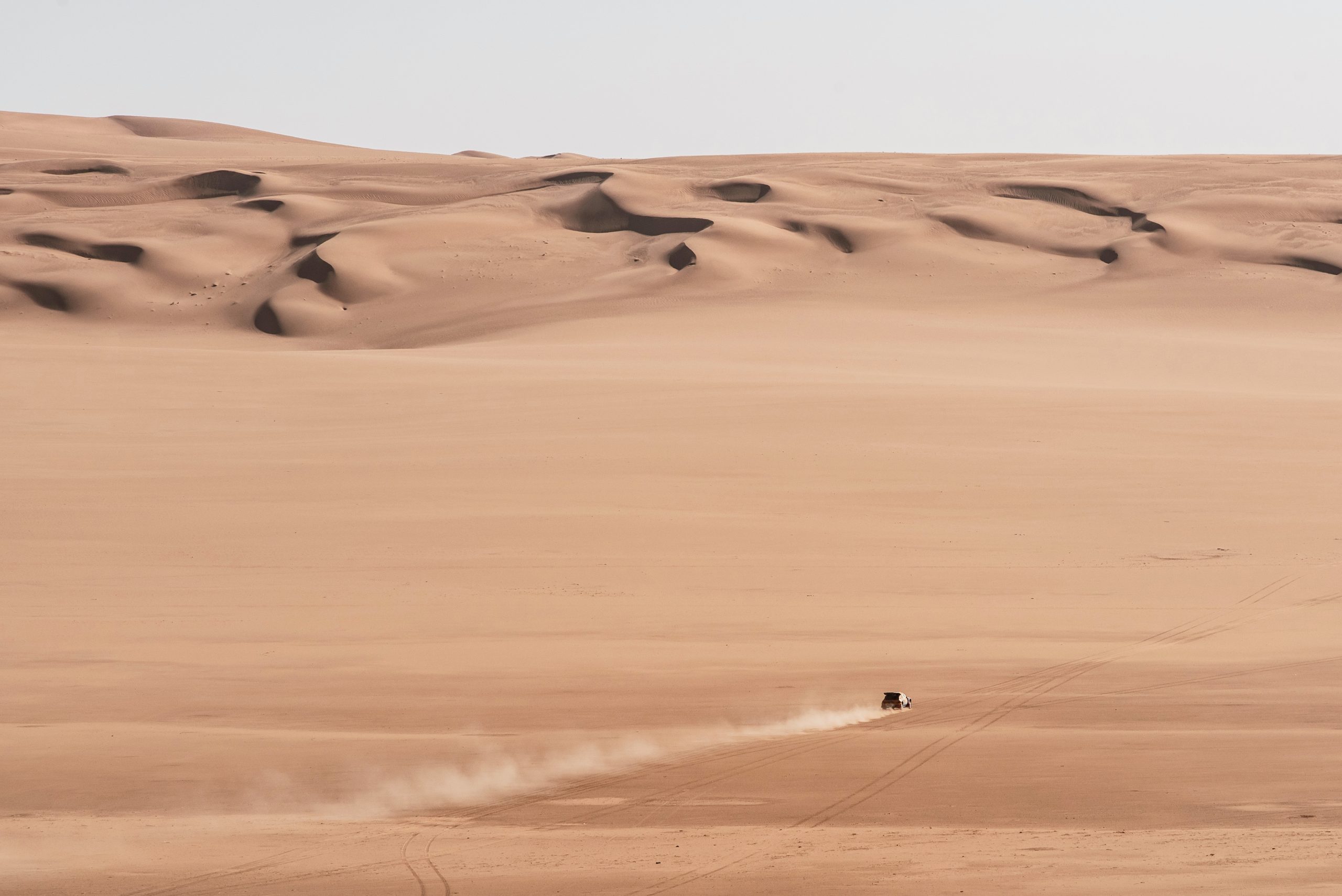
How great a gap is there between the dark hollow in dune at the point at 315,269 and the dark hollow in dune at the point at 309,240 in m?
1.65

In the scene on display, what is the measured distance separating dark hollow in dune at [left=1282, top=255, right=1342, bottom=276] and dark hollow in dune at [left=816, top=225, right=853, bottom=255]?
1089 cm

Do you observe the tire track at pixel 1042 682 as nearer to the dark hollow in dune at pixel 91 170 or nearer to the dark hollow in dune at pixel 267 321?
the dark hollow in dune at pixel 267 321

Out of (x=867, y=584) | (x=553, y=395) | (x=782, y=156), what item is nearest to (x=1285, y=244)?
(x=782, y=156)

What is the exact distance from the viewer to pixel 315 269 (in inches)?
1330

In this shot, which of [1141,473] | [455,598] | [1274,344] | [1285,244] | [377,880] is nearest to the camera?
[377,880]

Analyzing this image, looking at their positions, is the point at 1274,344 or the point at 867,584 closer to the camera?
the point at 867,584

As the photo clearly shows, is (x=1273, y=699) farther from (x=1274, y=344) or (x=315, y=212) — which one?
(x=315, y=212)

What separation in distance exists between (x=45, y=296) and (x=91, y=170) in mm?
15981

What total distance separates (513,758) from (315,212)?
34291 millimetres

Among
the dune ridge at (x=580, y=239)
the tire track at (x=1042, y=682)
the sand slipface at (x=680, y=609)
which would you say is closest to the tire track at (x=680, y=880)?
the sand slipface at (x=680, y=609)

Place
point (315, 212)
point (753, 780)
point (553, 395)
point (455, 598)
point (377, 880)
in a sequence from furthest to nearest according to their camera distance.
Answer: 1. point (315, 212)
2. point (553, 395)
3. point (455, 598)
4. point (753, 780)
5. point (377, 880)

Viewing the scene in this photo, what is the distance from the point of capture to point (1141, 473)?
1499 centimetres

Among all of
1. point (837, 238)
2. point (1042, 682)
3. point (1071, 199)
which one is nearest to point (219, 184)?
point (837, 238)

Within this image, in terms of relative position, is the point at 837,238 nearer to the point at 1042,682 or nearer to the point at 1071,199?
the point at 1071,199
